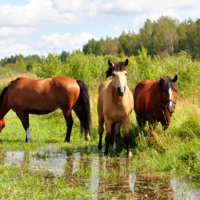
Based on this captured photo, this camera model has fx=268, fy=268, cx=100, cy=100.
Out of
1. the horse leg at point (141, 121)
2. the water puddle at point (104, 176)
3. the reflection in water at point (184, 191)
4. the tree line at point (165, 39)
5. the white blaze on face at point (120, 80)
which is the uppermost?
the tree line at point (165, 39)

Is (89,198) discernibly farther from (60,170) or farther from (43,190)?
(60,170)

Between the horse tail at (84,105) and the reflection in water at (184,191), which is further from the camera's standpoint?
the horse tail at (84,105)

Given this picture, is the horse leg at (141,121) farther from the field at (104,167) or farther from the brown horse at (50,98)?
the brown horse at (50,98)

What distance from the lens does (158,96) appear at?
6363 millimetres

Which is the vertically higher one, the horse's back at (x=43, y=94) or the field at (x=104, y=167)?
the horse's back at (x=43, y=94)

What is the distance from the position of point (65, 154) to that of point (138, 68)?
846 cm

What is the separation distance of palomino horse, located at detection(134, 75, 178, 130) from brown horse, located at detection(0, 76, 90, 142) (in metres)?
1.85

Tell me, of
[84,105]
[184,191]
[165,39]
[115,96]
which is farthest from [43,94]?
[165,39]

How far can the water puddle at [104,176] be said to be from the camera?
3707 millimetres

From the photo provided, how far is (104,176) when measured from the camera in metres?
4.48

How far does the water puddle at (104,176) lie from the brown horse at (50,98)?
6.07ft

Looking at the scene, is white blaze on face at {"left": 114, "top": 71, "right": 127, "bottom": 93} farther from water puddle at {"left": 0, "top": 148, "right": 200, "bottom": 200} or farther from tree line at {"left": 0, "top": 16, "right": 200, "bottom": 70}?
tree line at {"left": 0, "top": 16, "right": 200, "bottom": 70}

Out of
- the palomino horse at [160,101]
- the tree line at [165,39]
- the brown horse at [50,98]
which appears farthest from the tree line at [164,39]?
the palomino horse at [160,101]

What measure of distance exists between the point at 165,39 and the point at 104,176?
63831mm
